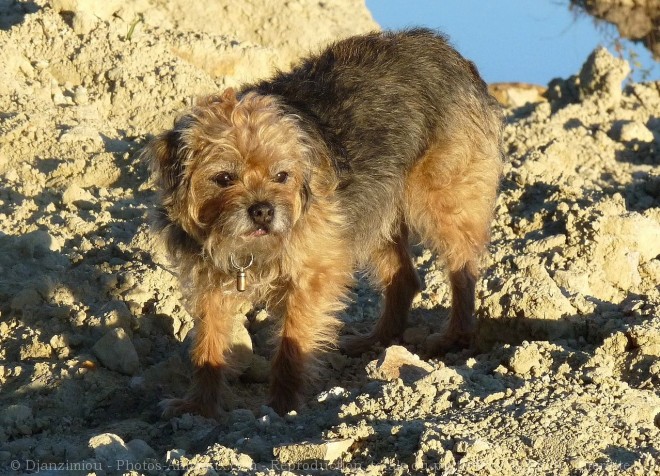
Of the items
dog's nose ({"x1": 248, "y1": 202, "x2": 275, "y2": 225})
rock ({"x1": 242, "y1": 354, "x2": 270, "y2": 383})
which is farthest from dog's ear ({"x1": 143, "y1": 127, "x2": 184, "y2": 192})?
rock ({"x1": 242, "y1": 354, "x2": 270, "y2": 383})

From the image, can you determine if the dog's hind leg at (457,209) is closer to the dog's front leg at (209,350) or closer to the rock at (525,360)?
the rock at (525,360)

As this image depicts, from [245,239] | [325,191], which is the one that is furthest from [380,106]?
[245,239]

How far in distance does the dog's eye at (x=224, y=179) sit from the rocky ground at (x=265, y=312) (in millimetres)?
1170

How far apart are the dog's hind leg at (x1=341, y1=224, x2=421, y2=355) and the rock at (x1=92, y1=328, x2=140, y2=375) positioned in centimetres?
149

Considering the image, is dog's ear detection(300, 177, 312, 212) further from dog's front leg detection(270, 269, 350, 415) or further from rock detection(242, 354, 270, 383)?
rock detection(242, 354, 270, 383)

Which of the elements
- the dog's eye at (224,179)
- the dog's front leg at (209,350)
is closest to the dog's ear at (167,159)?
the dog's eye at (224,179)

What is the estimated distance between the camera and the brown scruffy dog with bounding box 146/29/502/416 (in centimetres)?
576

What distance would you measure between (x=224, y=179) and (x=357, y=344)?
2.08 m

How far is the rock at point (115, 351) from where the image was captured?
651cm

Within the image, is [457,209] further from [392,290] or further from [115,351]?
[115,351]

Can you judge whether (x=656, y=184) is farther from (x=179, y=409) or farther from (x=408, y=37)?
(x=179, y=409)

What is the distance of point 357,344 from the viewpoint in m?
7.40

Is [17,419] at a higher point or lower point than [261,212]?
lower

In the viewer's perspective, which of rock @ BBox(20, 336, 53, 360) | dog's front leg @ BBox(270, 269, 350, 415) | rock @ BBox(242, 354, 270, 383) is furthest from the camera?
rock @ BBox(242, 354, 270, 383)
